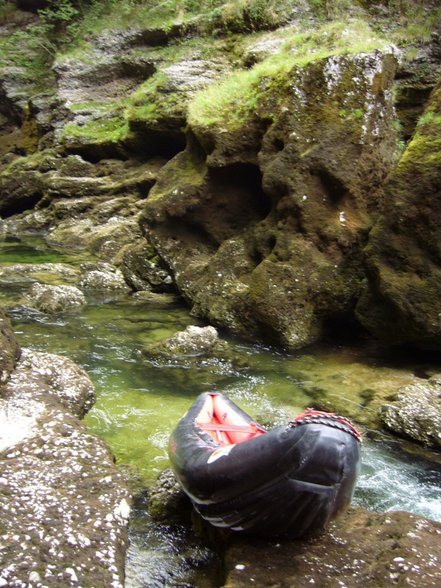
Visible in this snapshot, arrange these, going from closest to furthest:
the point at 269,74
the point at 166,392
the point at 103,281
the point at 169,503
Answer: the point at 169,503, the point at 166,392, the point at 269,74, the point at 103,281

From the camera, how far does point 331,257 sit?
26.6ft

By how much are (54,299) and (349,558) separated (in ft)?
25.3


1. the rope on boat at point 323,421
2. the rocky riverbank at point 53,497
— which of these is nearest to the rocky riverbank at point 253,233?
the rocky riverbank at point 53,497

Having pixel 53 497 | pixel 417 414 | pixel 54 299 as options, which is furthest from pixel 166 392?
pixel 54 299

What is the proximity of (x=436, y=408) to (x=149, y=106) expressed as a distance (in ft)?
46.2

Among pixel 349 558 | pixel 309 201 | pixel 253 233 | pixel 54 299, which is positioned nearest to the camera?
pixel 349 558

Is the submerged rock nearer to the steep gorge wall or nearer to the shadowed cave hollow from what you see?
the steep gorge wall

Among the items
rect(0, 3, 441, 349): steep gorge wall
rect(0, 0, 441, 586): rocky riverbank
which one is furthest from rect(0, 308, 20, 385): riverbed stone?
rect(0, 3, 441, 349): steep gorge wall

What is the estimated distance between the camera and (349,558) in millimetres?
2990

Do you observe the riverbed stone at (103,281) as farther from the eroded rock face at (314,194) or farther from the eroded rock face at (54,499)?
the eroded rock face at (54,499)

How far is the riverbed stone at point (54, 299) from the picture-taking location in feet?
31.3

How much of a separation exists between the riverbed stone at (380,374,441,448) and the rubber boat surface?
266 cm

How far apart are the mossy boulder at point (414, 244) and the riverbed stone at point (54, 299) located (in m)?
5.33

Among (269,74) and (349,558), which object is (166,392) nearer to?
(349,558)
